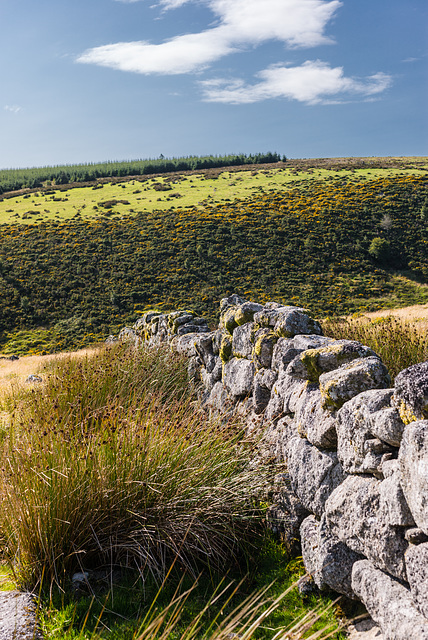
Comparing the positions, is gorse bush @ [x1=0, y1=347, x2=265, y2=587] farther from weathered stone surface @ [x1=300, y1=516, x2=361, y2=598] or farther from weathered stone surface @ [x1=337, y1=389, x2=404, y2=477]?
weathered stone surface @ [x1=337, y1=389, x2=404, y2=477]

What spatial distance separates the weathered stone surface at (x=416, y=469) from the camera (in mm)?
1798

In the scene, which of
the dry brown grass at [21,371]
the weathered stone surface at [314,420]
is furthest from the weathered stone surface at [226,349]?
the dry brown grass at [21,371]

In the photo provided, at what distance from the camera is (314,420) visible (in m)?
3.01

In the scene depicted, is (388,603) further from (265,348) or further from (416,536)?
(265,348)

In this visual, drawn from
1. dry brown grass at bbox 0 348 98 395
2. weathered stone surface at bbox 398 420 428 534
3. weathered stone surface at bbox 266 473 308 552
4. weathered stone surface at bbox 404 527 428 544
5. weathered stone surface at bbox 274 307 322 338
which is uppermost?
weathered stone surface at bbox 274 307 322 338

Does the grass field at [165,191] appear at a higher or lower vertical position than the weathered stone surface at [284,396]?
A: higher

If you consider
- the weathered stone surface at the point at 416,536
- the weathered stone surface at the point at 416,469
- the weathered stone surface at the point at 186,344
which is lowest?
the weathered stone surface at the point at 186,344

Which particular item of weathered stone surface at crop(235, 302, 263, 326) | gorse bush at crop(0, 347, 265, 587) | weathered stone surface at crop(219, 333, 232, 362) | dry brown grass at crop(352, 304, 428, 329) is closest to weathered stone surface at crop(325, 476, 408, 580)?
gorse bush at crop(0, 347, 265, 587)

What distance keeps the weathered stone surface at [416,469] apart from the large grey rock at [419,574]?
11 centimetres

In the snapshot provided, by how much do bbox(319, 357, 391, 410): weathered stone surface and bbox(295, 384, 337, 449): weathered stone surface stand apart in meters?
0.11

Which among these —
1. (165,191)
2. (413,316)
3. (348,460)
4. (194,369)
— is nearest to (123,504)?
(348,460)

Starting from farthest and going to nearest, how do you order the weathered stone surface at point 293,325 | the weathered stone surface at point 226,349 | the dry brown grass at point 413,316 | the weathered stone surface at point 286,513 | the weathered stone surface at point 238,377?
1. the dry brown grass at point 413,316
2. the weathered stone surface at point 226,349
3. the weathered stone surface at point 238,377
4. the weathered stone surface at point 293,325
5. the weathered stone surface at point 286,513

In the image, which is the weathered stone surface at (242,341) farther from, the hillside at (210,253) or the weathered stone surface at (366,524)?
the hillside at (210,253)

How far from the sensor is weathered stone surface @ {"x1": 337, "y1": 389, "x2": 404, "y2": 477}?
2.27m
